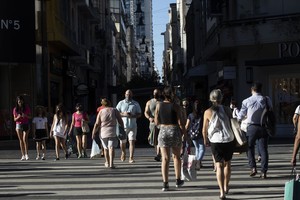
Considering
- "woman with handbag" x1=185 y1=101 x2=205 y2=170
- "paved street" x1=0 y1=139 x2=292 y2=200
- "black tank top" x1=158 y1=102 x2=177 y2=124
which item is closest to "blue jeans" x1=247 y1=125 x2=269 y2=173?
"paved street" x1=0 y1=139 x2=292 y2=200

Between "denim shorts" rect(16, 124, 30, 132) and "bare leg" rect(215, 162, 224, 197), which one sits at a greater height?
"denim shorts" rect(16, 124, 30, 132)

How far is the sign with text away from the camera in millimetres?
26297

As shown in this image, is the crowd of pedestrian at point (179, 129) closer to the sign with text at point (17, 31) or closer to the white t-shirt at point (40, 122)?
the white t-shirt at point (40, 122)

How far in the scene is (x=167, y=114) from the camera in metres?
11.0

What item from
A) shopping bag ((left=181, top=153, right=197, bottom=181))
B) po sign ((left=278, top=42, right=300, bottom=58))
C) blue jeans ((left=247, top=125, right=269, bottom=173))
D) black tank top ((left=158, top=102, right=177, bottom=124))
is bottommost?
shopping bag ((left=181, top=153, right=197, bottom=181))

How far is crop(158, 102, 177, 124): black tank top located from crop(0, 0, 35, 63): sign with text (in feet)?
54.5

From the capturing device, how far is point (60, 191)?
11.0m

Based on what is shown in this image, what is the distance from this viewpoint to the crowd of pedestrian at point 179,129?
399 inches

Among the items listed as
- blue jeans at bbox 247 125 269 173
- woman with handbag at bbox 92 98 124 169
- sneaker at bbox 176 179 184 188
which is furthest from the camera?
woman with handbag at bbox 92 98 124 169

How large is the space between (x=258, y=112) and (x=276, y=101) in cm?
1668

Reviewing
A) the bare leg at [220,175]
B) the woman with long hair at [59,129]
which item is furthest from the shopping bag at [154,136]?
the woman with long hair at [59,129]

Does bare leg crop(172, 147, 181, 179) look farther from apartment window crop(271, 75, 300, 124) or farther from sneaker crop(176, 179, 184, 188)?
apartment window crop(271, 75, 300, 124)

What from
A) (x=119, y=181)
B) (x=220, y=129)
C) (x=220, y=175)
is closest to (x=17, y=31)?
(x=119, y=181)

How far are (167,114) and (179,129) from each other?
337mm
